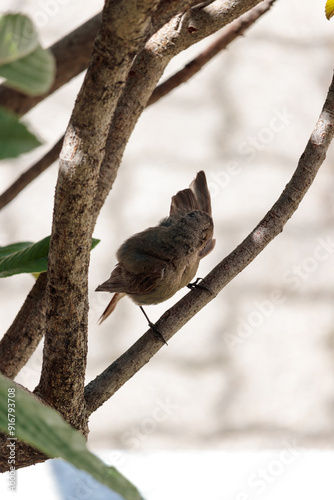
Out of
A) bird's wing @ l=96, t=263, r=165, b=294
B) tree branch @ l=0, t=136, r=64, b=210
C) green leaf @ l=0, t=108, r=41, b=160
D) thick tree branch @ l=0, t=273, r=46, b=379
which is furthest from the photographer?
tree branch @ l=0, t=136, r=64, b=210

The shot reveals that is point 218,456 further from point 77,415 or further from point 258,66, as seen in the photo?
point 77,415

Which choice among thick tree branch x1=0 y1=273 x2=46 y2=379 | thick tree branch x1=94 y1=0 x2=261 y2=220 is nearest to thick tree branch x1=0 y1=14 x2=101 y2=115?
thick tree branch x1=94 y1=0 x2=261 y2=220

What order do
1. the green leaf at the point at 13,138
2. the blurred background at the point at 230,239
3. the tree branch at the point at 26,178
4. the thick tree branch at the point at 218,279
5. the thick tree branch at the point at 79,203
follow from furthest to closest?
the blurred background at the point at 230,239, the tree branch at the point at 26,178, the thick tree branch at the point at 218,279, the thick tree branch at the point at 79,203, the green leaf at the point at 13,138

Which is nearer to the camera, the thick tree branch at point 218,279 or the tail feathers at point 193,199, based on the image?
the thick tree branch at point 218,279

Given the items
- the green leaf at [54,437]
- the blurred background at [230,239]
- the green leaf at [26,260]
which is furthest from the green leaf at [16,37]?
the blurred background at [230,239]

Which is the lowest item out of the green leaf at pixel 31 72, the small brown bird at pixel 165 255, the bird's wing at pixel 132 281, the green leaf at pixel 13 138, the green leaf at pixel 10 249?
the green leaf at pixel 13 138

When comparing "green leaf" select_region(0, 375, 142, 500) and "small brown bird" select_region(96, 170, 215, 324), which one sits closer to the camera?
"green leaf" select_region(0, 375, 142, 500)

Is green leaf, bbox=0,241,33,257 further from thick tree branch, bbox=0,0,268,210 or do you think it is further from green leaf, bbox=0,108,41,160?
green leaf, bbox=0,108,41,160

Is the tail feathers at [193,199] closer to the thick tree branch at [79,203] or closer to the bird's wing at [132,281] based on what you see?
the bird's wing at [132,281]

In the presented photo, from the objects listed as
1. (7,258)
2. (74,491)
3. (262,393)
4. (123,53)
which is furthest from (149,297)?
(262,393)
